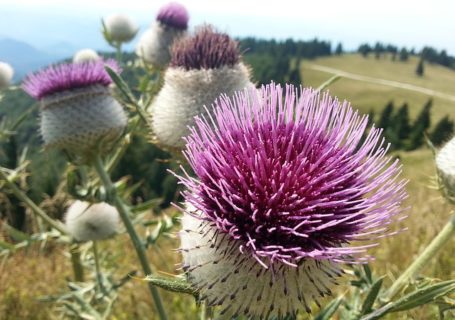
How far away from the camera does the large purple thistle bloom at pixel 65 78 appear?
471 centimetres

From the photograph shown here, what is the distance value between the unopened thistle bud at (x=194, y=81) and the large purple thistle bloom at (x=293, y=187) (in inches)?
54.1

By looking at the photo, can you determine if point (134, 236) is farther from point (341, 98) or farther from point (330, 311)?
point (341, 98)

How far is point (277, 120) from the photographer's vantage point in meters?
2.49

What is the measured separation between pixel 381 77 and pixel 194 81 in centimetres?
16183

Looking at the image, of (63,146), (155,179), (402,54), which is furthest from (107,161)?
(402,54)

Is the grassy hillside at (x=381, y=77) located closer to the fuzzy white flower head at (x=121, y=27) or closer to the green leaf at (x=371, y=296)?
the fuzzy white flower head at (x=121, y=27)

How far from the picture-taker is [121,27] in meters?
8.96

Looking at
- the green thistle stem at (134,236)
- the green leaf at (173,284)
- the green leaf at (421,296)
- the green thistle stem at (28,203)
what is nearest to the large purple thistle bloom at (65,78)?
the green thistle stem at (28,203)

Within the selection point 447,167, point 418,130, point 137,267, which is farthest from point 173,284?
point 418,130

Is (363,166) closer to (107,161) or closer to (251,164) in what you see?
(251,164)

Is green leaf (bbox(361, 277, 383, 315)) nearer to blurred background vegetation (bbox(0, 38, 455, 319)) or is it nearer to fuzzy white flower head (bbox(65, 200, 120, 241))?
blurred background vegetation (bbox(0, 38, 455, 319))

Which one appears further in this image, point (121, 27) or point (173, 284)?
point (121, 27)

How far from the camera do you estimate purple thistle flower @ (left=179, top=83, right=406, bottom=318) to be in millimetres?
2021

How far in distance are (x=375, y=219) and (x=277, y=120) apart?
2.46 ft
